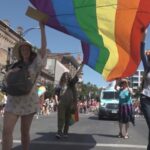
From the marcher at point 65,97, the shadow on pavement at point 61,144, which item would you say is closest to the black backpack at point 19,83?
the shadow on pavement at point 61,144

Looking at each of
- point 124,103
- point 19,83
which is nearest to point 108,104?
point 124,103

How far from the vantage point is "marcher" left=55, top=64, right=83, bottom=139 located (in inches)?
499

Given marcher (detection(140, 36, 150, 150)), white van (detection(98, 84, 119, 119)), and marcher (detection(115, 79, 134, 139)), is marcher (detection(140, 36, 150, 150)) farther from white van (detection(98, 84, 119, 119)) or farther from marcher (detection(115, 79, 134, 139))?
white van (detection(98, 84, 119, 119))

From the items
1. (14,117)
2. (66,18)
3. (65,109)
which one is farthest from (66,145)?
(14,117)

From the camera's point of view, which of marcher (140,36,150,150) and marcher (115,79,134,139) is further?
marcher (115,79,134,139)

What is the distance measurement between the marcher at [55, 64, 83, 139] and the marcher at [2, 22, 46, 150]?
199 inches

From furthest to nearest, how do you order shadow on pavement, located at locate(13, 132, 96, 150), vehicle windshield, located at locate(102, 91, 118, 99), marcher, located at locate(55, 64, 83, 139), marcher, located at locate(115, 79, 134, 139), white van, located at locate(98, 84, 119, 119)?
vehicle windshield, located at locate(102, 91, 118, 99), white van, located at locate(98, 84, 119, 119), marcher, located at locate(115, 79, 134, 139), marcher, located at locate(55, 64, 83, 139), shadow on pavement, located at locate(13, 132, 96, 150)

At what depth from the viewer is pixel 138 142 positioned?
12.5m

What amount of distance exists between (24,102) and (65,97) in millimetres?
5497

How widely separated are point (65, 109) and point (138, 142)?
72.8 inches

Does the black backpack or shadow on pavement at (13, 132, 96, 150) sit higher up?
the black backpack

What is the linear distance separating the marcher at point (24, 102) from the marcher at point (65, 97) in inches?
199

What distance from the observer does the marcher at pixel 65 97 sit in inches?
499

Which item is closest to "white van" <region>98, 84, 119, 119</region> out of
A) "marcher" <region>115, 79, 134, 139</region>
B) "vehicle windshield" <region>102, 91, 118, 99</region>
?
"vehicle windshield" <region>102, 91, 118, 99</region>
